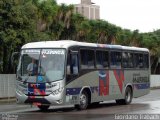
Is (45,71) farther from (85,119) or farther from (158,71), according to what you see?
(158,71)

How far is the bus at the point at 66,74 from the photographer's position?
2155 cm

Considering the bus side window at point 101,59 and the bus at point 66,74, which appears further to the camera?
the bus side window at point 101,59

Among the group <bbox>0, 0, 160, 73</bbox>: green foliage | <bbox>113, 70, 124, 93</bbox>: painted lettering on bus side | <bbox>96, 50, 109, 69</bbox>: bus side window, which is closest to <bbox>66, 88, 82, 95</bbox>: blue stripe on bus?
<bbox>96, 50, 109, 69</bbox>: bus side window

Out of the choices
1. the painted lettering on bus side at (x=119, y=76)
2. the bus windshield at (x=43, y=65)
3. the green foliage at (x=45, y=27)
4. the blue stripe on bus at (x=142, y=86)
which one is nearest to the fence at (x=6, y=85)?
the green foliage at (x=45, y=27)

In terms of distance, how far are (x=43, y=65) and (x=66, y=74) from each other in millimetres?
1044

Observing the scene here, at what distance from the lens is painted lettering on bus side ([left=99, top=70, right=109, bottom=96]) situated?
2477 cm

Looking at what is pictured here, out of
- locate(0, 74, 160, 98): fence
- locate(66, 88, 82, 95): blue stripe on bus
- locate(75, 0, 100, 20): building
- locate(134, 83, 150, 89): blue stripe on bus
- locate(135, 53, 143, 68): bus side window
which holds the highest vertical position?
locate(75, 0, 100, 20): building

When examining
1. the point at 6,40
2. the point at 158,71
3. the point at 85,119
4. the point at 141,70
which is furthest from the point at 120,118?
the point at 158,71

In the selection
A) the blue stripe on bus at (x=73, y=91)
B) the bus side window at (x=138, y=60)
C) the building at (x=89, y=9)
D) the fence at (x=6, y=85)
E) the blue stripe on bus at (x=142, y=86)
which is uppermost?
the building at (x=89, y=9)

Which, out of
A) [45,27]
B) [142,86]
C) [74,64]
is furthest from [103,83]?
[45,27]

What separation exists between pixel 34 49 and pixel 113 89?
562cm

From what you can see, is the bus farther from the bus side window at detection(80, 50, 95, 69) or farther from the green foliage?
the green foliage

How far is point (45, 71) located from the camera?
70.9 ft

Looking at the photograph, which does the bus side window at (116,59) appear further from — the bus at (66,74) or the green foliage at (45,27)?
the green foliage at (45,27)
